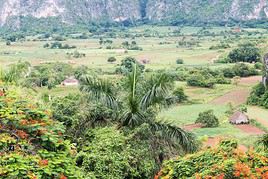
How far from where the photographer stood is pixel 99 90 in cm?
1180

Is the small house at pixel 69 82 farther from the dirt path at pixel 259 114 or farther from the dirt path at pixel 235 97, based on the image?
the dirt path at pixel 259 114

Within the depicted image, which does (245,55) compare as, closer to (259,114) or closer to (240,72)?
(240,72)

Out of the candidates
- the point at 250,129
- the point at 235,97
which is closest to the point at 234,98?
the point at 235,97

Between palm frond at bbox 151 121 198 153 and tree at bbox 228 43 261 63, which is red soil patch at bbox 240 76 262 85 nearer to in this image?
tree at bbox 228 43 261 63

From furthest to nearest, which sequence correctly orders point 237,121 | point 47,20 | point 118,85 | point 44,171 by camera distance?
point 47,20 < point 237,121 < point 118,85 < point 44,171

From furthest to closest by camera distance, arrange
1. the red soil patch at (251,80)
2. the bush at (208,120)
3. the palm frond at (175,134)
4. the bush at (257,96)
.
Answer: the red soil patch at (251,80)
the bush at (257,96)
the bush at (208,120)
the palm frond at (175,134)

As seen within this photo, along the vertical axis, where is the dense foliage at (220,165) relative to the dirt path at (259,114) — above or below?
above

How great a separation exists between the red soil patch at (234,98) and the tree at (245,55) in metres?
19.6

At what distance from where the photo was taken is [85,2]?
14588cm

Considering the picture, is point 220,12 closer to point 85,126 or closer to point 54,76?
point 54,76

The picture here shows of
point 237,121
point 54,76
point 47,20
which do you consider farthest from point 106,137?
point 47,20

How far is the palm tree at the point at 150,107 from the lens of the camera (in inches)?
440

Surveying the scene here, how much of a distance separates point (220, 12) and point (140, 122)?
435 ft

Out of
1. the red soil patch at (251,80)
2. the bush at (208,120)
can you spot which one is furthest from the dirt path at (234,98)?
the bush at (208,120)
